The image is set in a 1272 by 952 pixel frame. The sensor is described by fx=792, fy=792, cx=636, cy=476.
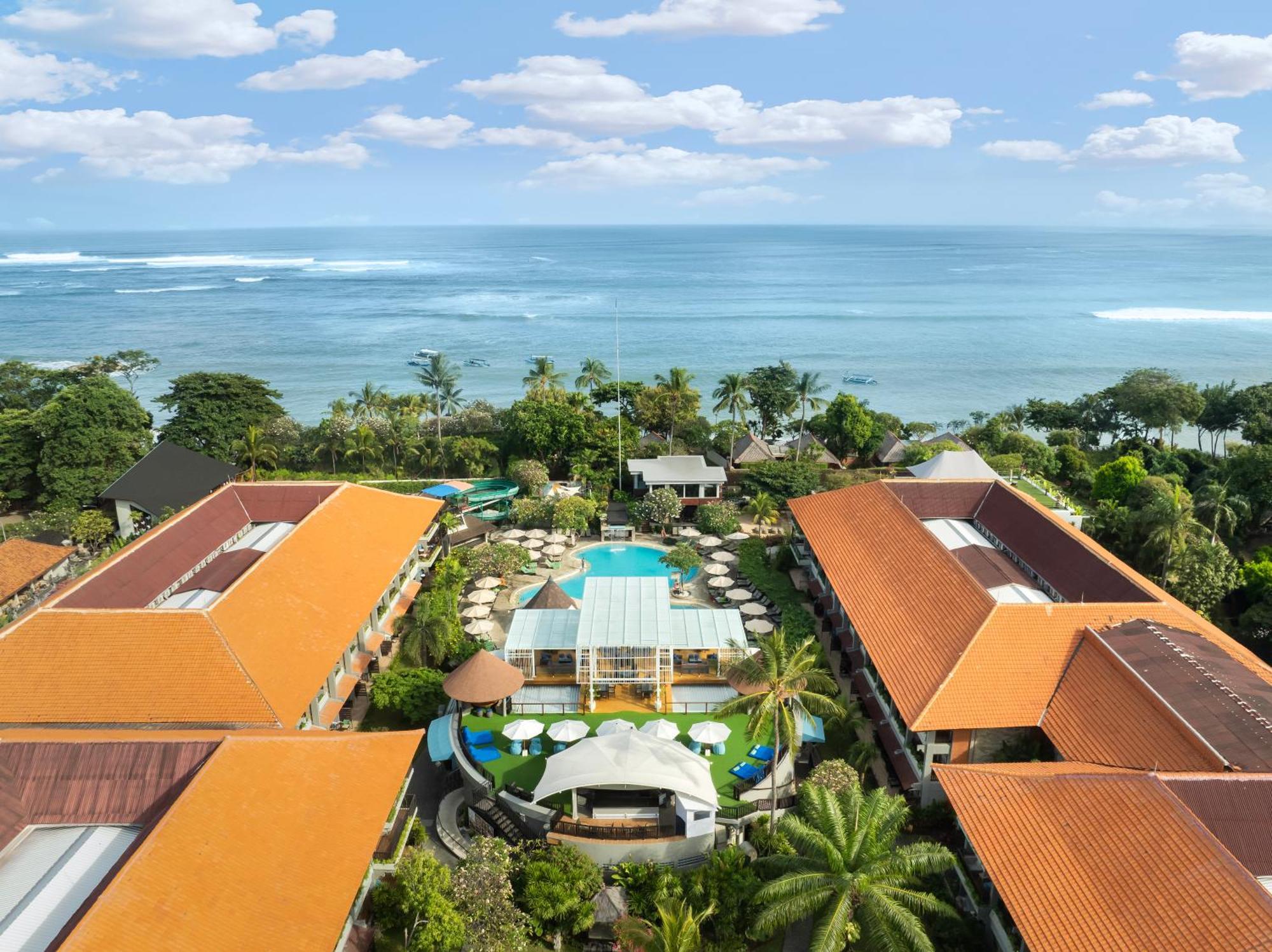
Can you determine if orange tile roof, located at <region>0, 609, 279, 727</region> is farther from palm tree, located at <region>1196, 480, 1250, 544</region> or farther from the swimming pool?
palm tree, located at <region>1196, 480, 1250, 544</region>

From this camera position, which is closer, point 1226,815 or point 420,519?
point 1226,815

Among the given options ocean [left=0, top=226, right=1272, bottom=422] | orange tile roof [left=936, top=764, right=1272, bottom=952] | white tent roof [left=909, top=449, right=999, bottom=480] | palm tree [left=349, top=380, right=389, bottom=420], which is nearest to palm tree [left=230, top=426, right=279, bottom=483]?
palm tree [left=349, top=380, right=389, bottom=420]

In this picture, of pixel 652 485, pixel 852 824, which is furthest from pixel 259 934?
pixel 652 485

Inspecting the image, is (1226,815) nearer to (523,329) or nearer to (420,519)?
(420,519)

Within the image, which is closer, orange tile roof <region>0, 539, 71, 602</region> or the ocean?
orange tile roof <region>0, 539, 71, 602</region>

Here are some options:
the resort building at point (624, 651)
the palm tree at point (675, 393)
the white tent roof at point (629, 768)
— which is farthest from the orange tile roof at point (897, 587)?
the palm tree at point (675, 393)

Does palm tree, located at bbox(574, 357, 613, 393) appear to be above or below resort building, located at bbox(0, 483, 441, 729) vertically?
above
